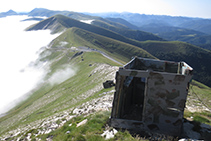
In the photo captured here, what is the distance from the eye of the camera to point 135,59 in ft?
57.1

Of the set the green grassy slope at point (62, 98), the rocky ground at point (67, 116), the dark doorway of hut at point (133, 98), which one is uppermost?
the dark doorway of hut at point (133, 98)

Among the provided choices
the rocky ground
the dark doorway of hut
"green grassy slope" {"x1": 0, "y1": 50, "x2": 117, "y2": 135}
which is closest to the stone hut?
the dark doorway of hut

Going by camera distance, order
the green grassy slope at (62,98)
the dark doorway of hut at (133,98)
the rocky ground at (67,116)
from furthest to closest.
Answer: the green grassy slope at (62,98)
the rocky ground at (67,116)
the dark doorway of hut at (133,98)

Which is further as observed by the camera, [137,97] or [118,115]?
[137,97]

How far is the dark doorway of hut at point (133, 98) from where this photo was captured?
48.8ft

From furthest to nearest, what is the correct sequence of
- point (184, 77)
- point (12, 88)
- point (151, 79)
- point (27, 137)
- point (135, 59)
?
point (12, 88)
point (27, 137)
point (135, 59)
point (151, 79)
point (184, 77)

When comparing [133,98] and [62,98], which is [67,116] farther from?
[62,98]

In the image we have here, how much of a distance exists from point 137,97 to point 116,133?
283 inches

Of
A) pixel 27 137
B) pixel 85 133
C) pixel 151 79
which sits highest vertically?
pixel 151 79

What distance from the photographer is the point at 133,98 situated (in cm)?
Result: 1761

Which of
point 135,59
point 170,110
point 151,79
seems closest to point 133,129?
point 170,110

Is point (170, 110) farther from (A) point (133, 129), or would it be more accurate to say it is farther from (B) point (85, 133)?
(B) point (85, 133)

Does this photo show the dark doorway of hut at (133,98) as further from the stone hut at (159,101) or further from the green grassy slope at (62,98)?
the green grassy slope at (62,98)

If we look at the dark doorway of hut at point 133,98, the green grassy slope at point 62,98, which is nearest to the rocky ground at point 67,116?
the dark doorway of hut at point 133,98
